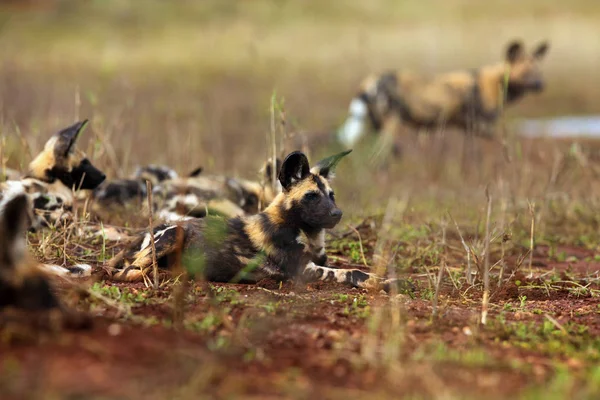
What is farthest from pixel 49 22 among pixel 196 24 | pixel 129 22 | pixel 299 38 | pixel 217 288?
pixel 217 288

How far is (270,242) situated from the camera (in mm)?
5141

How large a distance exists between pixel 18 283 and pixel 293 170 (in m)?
2.46

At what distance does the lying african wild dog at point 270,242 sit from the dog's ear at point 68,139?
155 centimetres

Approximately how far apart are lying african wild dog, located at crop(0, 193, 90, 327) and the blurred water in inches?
466

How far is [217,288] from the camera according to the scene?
452cm

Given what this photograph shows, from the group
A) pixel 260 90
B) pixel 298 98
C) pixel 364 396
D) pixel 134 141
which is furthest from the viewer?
pixel 260 90

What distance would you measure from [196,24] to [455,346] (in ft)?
73.3

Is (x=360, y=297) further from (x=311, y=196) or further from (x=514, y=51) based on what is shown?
(x=514, y=51)

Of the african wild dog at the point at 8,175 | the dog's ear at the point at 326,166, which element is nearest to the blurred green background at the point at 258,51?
the african wild dog at the point at 8,175

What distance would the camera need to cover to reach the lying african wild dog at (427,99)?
1191 centimetres

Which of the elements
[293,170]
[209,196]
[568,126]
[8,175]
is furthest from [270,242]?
[568,126]

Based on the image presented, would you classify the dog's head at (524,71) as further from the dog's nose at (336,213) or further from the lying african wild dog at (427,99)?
the dog's nose at (336,213)

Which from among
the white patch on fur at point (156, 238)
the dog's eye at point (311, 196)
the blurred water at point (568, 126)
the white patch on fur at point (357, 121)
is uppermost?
the dog's eye at point (311, 196)

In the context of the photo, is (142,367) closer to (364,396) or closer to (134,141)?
(364,396)
